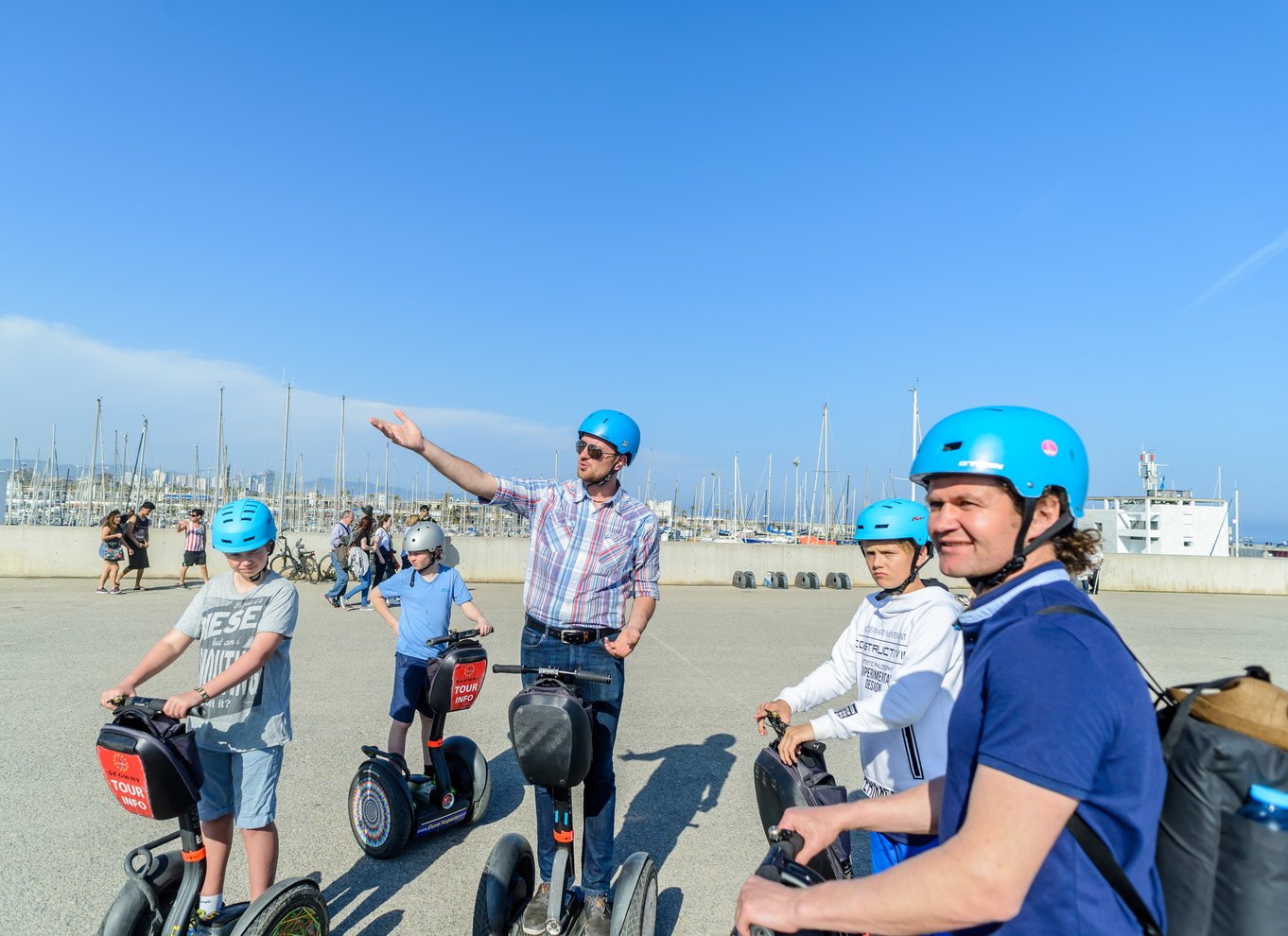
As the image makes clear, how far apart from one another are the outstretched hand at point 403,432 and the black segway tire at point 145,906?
6.37ft

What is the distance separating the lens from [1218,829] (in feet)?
4.46

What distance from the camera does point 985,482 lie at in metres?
1.75

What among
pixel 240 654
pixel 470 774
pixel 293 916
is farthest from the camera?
pixel 470 774

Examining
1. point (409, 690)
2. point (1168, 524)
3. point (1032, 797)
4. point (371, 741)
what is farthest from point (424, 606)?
point (1168, 524)

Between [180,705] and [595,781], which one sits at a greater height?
[180,705]

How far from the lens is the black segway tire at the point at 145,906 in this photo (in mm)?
2941

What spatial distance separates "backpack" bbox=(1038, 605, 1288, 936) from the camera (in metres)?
1.31

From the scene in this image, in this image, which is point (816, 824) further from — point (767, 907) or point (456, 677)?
point (456, 677)

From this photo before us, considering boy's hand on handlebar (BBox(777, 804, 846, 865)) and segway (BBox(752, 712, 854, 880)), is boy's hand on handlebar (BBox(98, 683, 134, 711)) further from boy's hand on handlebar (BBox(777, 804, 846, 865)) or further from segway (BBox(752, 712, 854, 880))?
boy's hand on handlebar (BBox(777, 804, 846, 865))

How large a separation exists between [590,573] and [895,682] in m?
1.45

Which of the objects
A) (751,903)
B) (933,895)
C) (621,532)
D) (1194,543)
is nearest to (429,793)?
(621,532)

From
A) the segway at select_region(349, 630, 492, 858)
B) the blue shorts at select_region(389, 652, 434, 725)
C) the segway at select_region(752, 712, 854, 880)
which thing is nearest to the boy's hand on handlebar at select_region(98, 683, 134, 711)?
the segway at select_region(349, 630, 492, 858)

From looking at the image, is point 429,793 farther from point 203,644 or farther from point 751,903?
point 751,903

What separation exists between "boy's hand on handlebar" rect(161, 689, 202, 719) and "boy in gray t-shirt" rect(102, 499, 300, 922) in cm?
12
